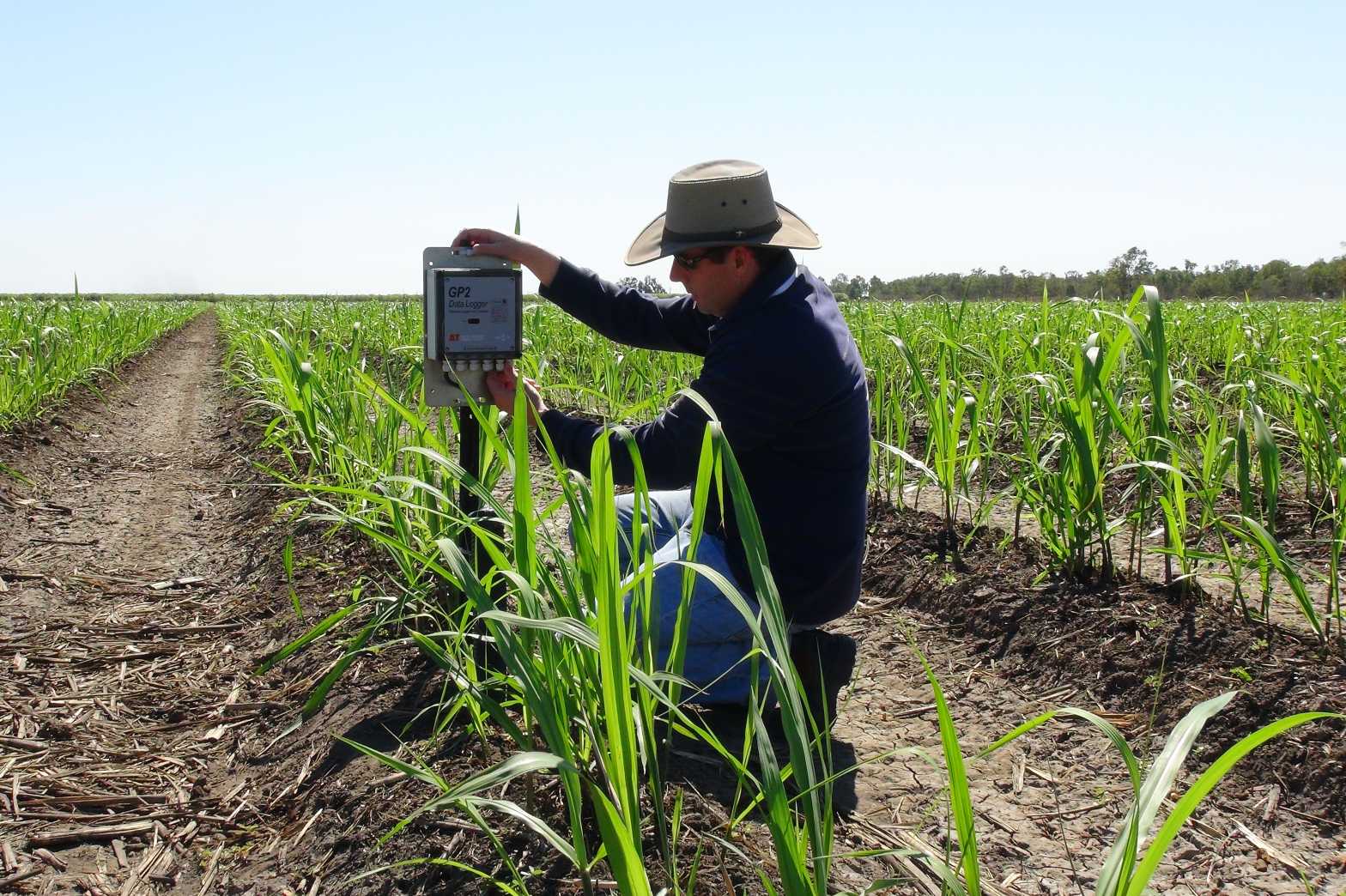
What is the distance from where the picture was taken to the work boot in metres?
2.13

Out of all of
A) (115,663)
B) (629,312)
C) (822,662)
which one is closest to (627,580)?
(822,662)

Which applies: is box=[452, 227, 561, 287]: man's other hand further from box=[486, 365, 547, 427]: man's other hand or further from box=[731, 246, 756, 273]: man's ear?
box=[731, 246, 756, 273]: man's ear

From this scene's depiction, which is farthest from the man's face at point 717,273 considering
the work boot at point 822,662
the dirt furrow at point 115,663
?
the dirt furrow at point 115,663

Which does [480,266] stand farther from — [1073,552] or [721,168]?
[1073,552]

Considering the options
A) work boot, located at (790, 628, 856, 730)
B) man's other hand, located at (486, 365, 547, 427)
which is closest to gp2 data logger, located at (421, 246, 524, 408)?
man's other hand, located at (486, 365, 547, 427)

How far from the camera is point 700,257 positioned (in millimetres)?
2148

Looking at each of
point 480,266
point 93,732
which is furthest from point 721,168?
point 93,732

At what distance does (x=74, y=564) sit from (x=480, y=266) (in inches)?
87.1

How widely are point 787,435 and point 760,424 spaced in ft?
0.29

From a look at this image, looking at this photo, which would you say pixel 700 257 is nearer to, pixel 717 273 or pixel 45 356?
pixel 717 273

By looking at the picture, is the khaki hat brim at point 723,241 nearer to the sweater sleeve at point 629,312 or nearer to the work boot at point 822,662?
the sweater sleeve at point 629,312

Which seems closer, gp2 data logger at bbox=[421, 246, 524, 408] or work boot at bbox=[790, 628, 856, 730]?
gp2 data logger at bbox=[421, 246, 524, 408]

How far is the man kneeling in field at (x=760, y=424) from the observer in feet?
6.77

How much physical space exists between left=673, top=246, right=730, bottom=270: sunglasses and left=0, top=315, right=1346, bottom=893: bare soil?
1.04 m
